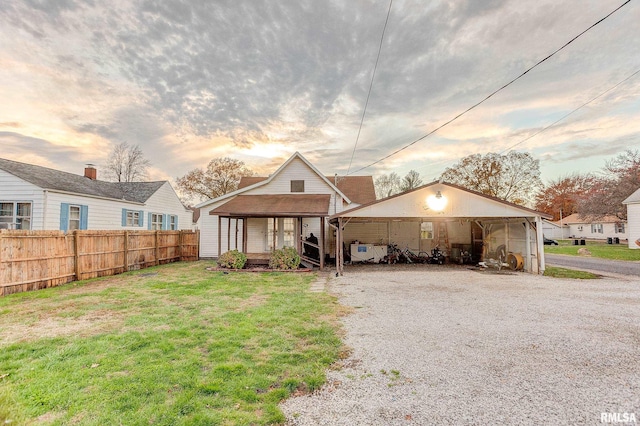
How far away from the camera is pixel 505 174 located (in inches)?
1296

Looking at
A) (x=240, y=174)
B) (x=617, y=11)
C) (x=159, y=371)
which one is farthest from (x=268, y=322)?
(x=240, y=174)

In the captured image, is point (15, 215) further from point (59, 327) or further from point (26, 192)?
point (59, 327)

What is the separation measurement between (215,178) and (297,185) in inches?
851

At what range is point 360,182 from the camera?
21891mm

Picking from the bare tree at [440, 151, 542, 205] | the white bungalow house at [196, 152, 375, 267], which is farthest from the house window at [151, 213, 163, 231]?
the bare tree at [440, 151, 542, 205]

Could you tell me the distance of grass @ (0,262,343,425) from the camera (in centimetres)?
281

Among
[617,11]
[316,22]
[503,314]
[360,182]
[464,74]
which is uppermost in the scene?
[316,22]

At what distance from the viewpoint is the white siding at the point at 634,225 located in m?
23.6

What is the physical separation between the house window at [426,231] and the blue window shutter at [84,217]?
18264 millimetres

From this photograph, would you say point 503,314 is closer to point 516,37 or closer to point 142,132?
point 516,37

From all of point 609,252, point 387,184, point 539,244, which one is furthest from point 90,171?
point 609,252

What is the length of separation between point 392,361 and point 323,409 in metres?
1.48

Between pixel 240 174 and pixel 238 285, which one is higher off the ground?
pixel 240 174

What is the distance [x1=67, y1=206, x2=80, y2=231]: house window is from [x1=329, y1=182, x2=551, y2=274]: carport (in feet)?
41.7
